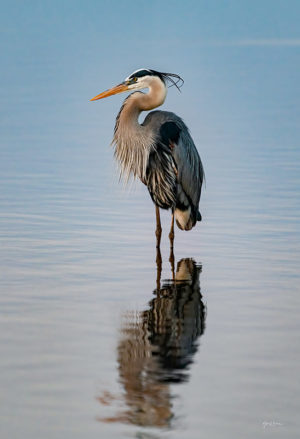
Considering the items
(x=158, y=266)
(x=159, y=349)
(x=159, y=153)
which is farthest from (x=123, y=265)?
(x=159, y=349)

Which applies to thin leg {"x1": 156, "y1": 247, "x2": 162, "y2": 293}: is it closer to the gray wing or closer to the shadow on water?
the shadow on water

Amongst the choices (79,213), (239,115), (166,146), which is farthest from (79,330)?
(239,115)

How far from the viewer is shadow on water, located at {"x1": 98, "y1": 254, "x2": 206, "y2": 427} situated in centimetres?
630

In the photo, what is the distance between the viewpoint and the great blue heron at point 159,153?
11.3 metres

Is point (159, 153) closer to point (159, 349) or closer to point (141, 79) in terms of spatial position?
point (141, 79)

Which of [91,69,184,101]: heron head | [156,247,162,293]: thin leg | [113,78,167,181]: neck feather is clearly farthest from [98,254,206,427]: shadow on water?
[91,69,184,101]: heron head

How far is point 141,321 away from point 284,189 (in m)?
6.76

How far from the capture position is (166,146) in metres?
11.3

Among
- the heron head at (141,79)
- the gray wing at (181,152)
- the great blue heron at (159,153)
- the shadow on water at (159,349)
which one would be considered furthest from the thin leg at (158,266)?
the heron head at (141,79)

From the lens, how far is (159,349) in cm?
745

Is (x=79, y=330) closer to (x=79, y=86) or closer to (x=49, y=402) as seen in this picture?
(x=49, y=402)

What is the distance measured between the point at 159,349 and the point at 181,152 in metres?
4.14

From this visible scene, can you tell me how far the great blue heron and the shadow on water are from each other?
1.73 m

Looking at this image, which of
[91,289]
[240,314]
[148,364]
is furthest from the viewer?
[91,289]
